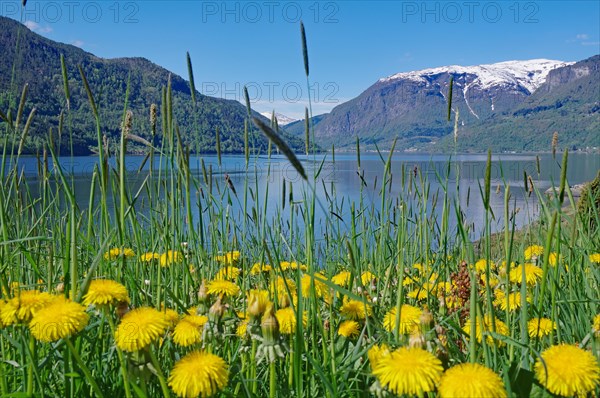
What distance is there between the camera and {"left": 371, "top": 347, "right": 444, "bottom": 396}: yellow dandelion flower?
82 cm

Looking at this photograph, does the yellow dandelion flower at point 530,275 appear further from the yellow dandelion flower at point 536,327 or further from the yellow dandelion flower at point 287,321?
the yellow dandelion flower at point 287,321

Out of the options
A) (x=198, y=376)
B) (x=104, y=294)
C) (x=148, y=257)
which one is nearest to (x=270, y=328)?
(x=198, y=376)

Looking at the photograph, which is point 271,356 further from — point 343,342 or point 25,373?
point 25,373

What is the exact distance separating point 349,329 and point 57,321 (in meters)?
0.84

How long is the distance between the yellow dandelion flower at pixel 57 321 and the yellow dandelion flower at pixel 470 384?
75 centimetres

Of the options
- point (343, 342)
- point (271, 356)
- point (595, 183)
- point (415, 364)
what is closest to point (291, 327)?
point (271, 356)

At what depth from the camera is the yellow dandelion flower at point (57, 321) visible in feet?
3.27

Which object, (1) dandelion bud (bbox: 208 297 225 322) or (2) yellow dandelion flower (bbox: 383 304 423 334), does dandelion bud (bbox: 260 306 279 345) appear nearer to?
(1) dandelion bud (bbox: 208 297 225 322)

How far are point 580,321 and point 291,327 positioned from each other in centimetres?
120

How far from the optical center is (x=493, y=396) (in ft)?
2.67

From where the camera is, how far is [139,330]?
1000mm

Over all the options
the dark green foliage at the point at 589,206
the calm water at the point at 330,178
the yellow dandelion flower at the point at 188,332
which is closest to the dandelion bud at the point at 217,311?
the yellow dandelion flower at the point at 188,332

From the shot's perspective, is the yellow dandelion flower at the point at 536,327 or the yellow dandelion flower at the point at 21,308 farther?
the yellow dandelion flower at the point at 536,327

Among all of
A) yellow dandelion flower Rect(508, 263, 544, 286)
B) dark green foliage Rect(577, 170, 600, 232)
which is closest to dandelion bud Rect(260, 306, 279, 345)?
yellow dandelion flower Rect(508, 263, 544, 286)
